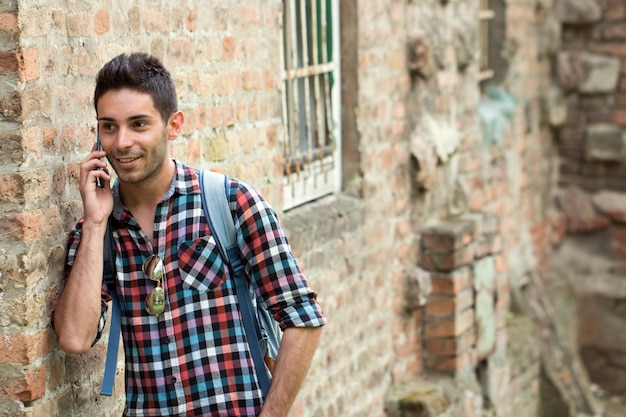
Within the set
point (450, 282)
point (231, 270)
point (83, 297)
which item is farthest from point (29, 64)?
point (450, 282)

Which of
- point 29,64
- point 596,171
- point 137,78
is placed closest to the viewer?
point 137,78

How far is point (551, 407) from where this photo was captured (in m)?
8.04

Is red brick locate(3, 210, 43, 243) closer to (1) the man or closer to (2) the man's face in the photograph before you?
(1) the man

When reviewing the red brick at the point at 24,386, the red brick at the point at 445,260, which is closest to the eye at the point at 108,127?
the red brick at the point at 24,386

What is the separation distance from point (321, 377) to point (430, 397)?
99cm

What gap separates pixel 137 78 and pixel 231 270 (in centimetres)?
57

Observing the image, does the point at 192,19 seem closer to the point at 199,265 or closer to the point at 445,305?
the point at 199,265

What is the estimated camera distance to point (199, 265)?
3.04 meters

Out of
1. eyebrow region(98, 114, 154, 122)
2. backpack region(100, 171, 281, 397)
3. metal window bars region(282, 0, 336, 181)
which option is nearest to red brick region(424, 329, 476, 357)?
metal window bars region(282, 0, 336, 181)

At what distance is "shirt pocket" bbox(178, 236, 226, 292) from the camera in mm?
3041

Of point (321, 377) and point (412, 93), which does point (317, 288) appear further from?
point (412, 93)

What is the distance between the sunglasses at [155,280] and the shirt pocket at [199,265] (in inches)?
2.2

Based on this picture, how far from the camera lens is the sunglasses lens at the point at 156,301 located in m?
3.03

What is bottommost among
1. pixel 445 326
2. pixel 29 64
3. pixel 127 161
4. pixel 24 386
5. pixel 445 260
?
pixel 445 326
